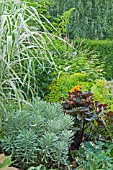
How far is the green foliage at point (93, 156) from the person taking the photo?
7.97 feet

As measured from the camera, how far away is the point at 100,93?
3803 mm

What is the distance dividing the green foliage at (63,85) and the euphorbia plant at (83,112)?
1.17 meters

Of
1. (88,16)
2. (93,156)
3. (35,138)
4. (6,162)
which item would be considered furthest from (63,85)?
(88,16)

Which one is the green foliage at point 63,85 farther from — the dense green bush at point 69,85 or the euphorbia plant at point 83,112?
the euphorbia plant at point 83,112

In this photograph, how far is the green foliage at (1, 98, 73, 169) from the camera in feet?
7.23

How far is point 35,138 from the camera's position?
87.8 inches

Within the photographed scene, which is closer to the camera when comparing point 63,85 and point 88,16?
point 63,85

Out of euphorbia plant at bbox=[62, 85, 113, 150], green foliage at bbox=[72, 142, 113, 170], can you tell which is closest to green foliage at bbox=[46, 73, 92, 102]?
euphorbia plant at bbox=[62, 85, 113, 150]

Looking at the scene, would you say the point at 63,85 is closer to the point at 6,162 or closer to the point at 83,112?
the point at 83,112

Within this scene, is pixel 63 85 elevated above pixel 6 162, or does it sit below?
below

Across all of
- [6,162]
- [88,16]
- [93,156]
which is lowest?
[93,156]

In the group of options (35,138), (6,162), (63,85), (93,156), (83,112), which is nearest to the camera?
(6,162)

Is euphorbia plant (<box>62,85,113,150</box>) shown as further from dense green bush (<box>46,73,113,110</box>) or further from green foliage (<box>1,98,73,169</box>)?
dense green bush (<box>46,73,113,110</box>)

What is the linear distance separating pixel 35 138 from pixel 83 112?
593 millimetres
